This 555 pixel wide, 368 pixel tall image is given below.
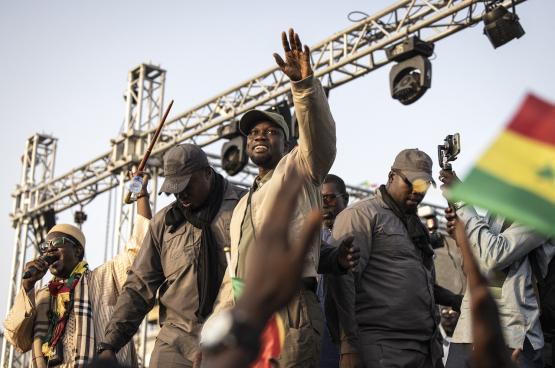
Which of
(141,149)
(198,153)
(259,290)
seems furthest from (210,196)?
(141,149)

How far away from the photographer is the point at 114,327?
Result: 4.15 meters

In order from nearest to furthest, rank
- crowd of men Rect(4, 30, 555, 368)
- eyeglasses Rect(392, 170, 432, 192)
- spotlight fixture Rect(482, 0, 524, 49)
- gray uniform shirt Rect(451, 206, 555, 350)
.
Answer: crowd of men Rect(4, 30, 555, 368)
gray uniform shirt Rect(451, 206, 555, 350)
eyeglasses Rect(392, 170, 432, 192)
spotlight fixture Rect(482, 0, 524, 49)

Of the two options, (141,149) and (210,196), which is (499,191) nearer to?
(210,196)

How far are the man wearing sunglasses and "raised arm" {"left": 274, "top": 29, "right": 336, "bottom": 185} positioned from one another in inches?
85.5

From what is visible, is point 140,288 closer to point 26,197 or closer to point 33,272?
point 33,272

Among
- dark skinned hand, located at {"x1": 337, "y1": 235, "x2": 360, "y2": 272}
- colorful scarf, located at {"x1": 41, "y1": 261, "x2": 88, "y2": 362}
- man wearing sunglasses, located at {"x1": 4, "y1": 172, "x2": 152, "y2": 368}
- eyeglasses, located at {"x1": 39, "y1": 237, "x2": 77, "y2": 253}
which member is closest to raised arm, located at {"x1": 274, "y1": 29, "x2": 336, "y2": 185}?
dark skinned hand, located at {"x1": 337, "y1": 235, "x2": 360, "y2": 272}

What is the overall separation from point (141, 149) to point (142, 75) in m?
1.47

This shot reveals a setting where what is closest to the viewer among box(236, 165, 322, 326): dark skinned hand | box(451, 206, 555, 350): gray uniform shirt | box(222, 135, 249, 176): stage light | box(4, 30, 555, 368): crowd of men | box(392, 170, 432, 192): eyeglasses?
box(236, 165, 322, 326): dark skinned hand

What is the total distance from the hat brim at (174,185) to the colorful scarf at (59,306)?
1.64 m

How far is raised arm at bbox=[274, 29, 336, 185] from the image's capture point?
3.06 m

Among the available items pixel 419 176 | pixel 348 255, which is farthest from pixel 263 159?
pixel 419 176

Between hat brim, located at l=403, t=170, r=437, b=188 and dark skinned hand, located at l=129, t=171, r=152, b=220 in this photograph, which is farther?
dark skinned hand, located at l=129, t=171, r=152, b=220

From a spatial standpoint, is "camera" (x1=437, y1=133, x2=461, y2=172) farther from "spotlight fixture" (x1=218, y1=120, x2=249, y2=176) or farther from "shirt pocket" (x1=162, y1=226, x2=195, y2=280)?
"spotlight fixture" (x1=218, y1=120, x2=249, y2=176)

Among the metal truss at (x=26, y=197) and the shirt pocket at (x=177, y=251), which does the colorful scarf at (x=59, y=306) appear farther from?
the metal truss at (x=26, y=197)
